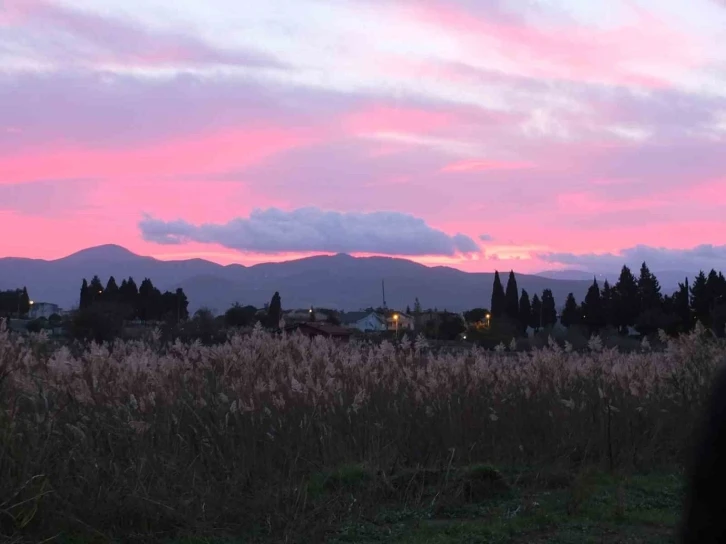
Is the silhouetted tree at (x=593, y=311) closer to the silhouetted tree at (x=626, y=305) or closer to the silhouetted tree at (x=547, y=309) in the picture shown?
the silhouetted tree at (x=626, y=305)

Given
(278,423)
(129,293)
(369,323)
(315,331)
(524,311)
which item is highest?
(129,293)

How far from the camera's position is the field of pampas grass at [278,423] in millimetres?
6867

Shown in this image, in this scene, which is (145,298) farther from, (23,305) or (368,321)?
(368,321)

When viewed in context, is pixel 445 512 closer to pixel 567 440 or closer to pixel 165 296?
pixel 567 440

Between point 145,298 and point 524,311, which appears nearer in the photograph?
point 145,298

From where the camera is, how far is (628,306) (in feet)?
200

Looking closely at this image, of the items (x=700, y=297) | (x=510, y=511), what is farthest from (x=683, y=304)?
(x=510, y=511)

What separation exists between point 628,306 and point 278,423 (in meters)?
55.5

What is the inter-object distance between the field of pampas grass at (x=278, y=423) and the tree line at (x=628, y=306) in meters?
30.4

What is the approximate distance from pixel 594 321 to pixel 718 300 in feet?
40.2

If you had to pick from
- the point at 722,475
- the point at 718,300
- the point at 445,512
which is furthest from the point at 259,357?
the point at 718,300

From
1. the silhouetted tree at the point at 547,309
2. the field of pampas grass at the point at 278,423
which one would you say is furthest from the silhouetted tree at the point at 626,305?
the field of pampas grass at the point at 278,423

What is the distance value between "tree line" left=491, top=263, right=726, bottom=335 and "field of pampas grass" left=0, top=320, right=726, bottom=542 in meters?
30.4

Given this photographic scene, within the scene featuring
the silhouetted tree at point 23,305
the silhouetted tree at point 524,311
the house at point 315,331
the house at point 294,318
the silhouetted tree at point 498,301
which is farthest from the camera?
the silhouetted tree at point 498,301
